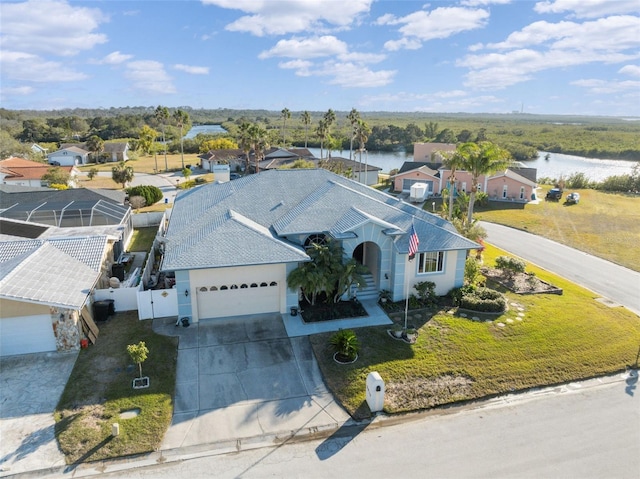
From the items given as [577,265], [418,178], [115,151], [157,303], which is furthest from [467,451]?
[115,151]

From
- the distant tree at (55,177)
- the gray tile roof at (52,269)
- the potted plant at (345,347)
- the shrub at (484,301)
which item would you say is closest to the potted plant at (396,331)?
the potted plant at (345,347)

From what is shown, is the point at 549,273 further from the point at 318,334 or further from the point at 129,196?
the point at 129,196

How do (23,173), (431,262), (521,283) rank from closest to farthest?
(431,262) → (521,283) → (23,173)

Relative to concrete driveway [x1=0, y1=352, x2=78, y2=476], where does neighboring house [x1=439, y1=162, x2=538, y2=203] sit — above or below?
above

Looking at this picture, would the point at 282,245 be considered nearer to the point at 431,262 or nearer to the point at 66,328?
the point at 431,262

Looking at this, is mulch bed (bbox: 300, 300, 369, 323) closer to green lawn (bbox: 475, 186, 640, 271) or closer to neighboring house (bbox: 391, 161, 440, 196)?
green lawn (bbox: 475, 186, 640, 271)

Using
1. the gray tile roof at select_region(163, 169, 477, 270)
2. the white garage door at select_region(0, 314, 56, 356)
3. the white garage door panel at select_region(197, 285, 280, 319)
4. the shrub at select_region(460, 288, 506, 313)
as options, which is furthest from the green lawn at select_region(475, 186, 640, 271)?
the white garage door at select_region(0, 314, 56, 356)
